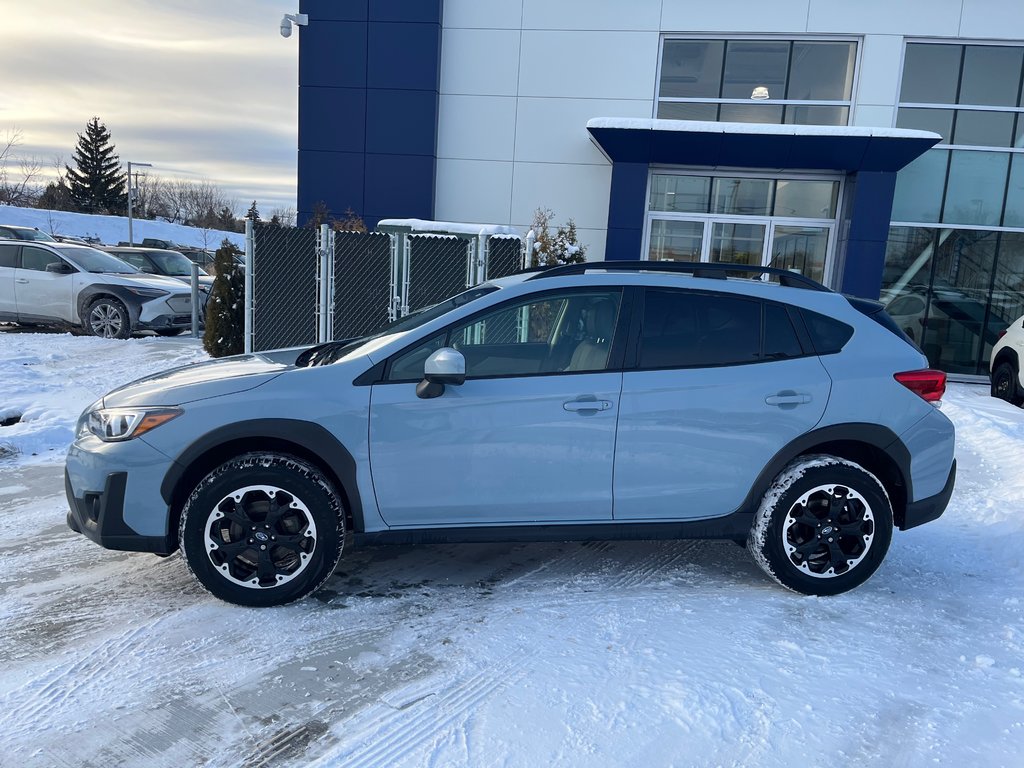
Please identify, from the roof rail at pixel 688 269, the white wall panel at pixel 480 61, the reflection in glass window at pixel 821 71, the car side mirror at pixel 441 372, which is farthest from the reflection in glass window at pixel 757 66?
the car side mirror at pixel 441 372

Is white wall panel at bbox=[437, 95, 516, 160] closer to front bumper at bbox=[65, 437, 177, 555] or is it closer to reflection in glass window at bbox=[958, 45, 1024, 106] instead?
reflection in glass window at bbox=[958, 45, 1024, 106]

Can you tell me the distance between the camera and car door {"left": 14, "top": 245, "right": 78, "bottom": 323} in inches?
520

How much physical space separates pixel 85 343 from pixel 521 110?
8253 mm

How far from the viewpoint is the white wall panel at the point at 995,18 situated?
484 inches

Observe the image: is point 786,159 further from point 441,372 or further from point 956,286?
point 441,372

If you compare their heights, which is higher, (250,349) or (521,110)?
(521,110)

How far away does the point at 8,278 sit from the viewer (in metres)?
13.3

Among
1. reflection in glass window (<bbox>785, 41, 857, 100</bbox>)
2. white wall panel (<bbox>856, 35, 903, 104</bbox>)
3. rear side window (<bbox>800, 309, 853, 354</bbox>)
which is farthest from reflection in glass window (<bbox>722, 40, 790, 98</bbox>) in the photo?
rear side window (<bbox>800, 309, 853, 354</bbox>)

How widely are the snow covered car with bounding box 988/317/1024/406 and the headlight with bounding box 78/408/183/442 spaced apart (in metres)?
10.3

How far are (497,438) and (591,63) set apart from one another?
11135 millimetres

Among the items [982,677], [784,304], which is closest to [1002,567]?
[982,677]

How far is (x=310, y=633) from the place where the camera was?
11.8 feet

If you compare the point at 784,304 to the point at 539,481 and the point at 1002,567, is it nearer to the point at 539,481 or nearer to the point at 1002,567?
the point at 539,481

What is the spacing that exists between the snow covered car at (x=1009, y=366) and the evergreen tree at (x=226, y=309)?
10422 mm
